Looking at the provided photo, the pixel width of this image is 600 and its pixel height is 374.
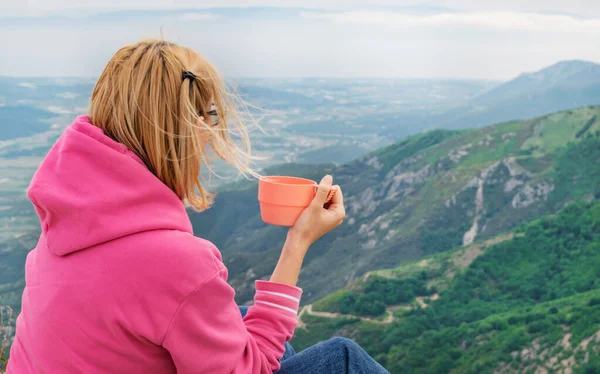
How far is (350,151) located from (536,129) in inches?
4157

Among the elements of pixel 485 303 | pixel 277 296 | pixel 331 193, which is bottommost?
pixel 485 303

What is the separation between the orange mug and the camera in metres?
3.06

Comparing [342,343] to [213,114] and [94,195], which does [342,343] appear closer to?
[213,114]

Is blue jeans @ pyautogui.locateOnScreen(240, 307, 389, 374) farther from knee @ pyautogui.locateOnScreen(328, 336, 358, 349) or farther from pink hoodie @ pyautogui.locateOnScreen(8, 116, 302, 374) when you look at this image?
pink hoodie @ pyautogui.locateOnScreen(8, 116, 302, 374)

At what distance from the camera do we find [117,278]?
2133 millimetres

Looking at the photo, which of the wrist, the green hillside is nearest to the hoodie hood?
the wrist

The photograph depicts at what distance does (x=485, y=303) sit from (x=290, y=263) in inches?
2028

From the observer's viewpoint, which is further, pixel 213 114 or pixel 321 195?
pixel 321 195

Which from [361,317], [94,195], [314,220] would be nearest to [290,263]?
[314,220]

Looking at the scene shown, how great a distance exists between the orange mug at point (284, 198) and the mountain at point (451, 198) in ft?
213

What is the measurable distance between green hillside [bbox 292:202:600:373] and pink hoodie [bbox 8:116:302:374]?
34.7 metres

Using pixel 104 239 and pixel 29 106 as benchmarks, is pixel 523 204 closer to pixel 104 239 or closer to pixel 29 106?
pixel 104 239

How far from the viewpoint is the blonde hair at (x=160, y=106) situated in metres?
2.44

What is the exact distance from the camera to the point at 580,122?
245 feet
